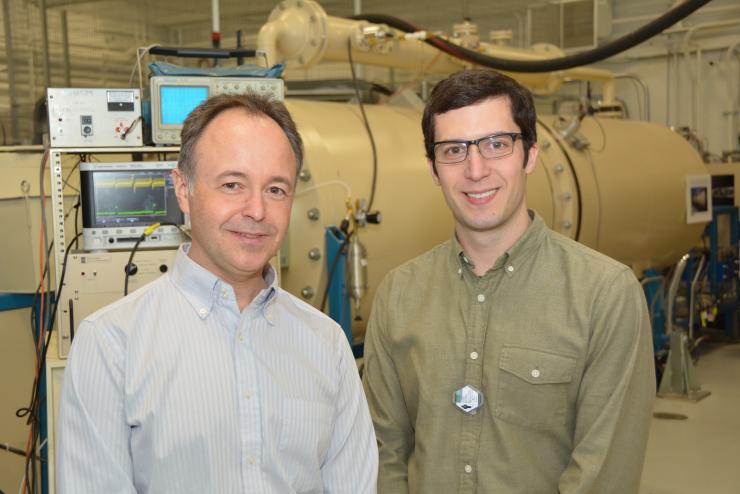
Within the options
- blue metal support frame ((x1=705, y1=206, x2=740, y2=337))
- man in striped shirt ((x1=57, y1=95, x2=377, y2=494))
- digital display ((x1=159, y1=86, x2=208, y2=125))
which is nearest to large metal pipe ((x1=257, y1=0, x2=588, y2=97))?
digital display ((x1=159, y1=86, x2=208, y2=125))

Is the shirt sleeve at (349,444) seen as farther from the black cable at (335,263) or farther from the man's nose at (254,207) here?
the black cable at (335,263)

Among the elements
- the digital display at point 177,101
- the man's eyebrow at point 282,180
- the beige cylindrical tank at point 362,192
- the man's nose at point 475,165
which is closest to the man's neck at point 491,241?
the man's nose at point 475,165

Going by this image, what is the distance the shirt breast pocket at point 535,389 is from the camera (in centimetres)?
174

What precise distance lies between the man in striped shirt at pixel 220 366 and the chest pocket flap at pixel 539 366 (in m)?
0.39

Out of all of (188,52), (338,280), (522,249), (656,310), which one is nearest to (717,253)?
(656,310)

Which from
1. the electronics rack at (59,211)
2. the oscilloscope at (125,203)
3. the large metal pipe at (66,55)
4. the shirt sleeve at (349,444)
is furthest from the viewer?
the large metal pipe at (66,55)

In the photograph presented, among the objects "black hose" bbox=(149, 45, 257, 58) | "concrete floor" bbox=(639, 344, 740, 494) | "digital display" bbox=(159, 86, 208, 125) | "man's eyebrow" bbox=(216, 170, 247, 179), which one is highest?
"black hose" bbox=(149, 45, 257, 58)

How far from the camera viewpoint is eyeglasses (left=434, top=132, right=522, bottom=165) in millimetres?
1794

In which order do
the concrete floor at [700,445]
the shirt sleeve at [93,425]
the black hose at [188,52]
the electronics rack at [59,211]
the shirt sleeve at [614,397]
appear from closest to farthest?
1. the shirt sleeve at [93,425]
2. the shirt sleeve at [614,397]
3. the electronics rack at [59,211]
4. the black hose at [188,52]
5. the concrete floor at [700,445]

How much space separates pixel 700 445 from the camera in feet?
15.1

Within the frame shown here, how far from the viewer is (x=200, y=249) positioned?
1.44 metres

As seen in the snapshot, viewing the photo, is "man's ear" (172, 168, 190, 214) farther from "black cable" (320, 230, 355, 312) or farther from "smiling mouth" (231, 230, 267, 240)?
"black cable" (320, 230, 355, 312)

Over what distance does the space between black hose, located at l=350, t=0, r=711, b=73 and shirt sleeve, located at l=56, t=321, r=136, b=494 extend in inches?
124

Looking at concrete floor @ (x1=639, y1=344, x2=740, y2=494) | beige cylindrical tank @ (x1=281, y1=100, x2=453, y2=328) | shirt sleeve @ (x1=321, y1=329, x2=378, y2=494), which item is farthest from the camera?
concrete floor @ (x1=639, y1=344, x2=740, y2=494)
